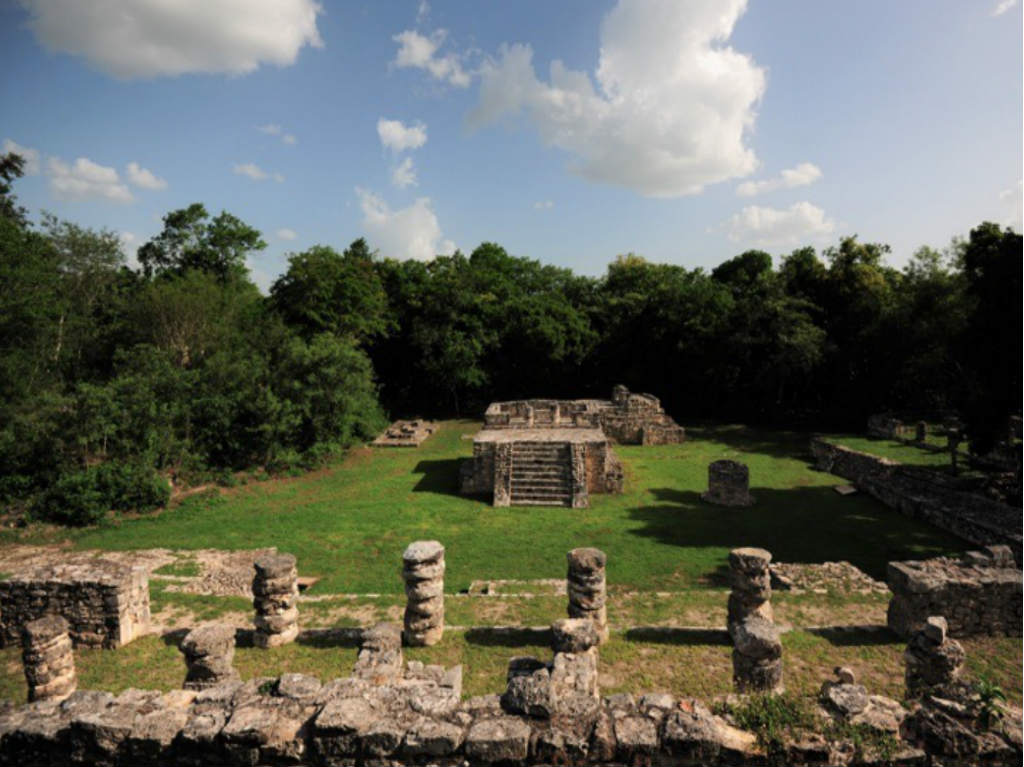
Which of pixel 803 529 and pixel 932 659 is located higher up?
pixel 932 659

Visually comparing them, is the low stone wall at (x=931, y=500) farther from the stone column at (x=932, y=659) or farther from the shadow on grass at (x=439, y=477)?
the shadow on grass at (x=439, y=477)

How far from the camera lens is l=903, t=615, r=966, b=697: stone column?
6730 millimetres

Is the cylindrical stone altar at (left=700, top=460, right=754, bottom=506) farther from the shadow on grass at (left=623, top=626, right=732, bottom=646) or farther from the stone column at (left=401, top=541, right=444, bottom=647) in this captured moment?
the stone column at (left=401, top=541, right=444, bottom=647)

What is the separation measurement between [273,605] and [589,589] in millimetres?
5117

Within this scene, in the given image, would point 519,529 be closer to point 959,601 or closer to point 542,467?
point 542,467

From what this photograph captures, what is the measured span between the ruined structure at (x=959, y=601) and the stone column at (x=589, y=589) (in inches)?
187

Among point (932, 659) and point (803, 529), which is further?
point (803, 529)

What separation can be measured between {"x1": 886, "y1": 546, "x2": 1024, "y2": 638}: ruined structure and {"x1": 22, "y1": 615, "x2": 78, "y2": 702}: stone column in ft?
40.0

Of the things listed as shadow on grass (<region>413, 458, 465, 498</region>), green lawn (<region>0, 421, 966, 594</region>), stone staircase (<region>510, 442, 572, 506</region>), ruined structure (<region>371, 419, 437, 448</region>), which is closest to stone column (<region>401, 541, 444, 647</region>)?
green lawn (<region>0, 421, 966, 594</region>)

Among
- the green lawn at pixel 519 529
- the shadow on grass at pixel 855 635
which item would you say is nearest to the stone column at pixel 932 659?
the shadow on grass at pixel 855 635

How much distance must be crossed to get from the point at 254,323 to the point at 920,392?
33.9 meters

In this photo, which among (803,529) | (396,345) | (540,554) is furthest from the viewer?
(396,345)

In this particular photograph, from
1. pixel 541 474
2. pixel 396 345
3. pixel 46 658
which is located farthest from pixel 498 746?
pixel 396 345

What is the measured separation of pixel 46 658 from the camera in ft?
23.5
